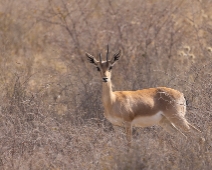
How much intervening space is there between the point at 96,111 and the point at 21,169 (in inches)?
146

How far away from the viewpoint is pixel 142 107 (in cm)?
1053

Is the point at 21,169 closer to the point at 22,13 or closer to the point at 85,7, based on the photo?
the point at 85,7

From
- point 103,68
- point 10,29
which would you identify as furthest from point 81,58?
point 10,29

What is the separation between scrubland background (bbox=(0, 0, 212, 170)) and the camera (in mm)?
7879

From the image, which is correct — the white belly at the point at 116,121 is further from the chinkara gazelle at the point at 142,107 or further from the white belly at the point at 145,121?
the white belly at the point at 145,121

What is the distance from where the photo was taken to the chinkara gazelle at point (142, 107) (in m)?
10.2

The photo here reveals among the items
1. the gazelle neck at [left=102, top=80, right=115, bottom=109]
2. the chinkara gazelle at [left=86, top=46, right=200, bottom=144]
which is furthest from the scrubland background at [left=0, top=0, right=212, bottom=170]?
the gazelle neck at [left=102, top=80, right=115, bottom=109]

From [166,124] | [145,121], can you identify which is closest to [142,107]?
[145,121]

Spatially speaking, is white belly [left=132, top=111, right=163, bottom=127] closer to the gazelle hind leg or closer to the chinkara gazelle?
the chinkara gazelle

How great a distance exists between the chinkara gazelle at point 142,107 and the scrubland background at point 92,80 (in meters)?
0.20

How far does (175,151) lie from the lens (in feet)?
26.1

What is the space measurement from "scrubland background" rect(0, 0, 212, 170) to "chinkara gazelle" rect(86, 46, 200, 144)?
8.0 inches

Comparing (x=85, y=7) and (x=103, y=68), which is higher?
(x=85, y=7)

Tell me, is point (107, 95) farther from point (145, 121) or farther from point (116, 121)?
point (145, 121)
